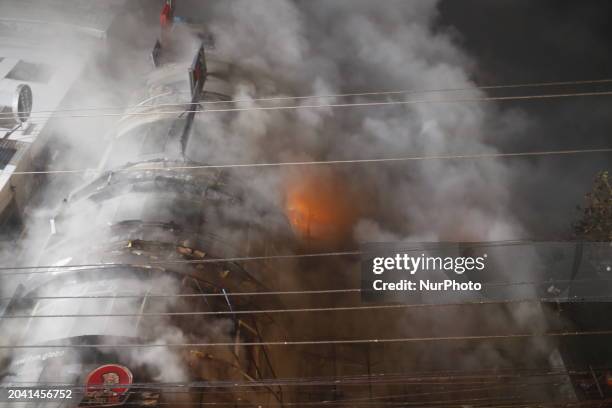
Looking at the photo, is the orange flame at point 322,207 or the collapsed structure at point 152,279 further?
the orange flame at point 322,207

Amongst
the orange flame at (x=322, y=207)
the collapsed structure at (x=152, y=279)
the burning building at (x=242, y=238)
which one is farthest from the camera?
the orange flame at (x=322, y=207)

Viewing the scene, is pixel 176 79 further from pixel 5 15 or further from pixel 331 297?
pixel 5 15

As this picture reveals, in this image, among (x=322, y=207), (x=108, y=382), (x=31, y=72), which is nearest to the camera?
(x=108, y=382)

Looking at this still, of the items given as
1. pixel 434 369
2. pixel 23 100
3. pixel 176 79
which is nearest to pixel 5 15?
pixel 23 100

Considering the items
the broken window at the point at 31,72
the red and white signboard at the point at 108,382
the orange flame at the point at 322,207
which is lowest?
the red and white signboard at the point at 108,382

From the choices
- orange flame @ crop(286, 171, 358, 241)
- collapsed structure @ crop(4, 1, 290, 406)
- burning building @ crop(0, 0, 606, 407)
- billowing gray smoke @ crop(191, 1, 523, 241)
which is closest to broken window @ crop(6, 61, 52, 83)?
burning building @ crop(0, 0, 606, 407)

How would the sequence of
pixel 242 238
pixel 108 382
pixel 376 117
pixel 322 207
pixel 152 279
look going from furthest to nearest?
1. pixel 376 117
2. pixel 322 207
3. pixel 242 238
4. pixel 152 279
5. pixel 108 382

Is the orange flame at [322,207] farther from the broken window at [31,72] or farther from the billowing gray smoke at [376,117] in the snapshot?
the broken window at [31,72]

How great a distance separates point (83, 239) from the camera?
37.8 ft

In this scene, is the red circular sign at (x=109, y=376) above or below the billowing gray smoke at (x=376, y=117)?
below

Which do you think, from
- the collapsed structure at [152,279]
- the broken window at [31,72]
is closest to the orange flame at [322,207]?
the collapsed structure at [152,279]

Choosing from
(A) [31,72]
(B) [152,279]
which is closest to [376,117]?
(B) [152,279]

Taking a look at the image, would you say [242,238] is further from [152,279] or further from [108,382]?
[108,382]

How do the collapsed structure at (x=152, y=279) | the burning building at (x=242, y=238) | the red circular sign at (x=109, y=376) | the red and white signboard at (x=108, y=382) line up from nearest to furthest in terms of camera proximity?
the red and white signboard at (x=108, y=382) → the red circular sign at (x=109, y=376) → the collapsed structure at (x=152, y=279) → the burning building at (x=242, y=238)
